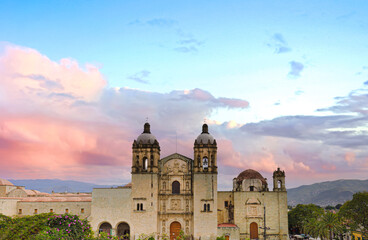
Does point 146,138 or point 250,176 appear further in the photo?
point 250,176

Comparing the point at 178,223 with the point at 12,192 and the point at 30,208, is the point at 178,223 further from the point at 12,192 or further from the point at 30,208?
the point at 12,192

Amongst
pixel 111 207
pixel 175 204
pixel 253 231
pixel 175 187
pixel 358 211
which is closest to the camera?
pixel 358 211

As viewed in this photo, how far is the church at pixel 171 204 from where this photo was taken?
48469mm

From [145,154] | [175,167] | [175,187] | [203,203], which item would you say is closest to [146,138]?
[145,154]

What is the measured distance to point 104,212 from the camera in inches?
1917

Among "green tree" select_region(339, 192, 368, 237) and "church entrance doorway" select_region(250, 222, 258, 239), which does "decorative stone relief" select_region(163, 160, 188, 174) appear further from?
"green tree" select_region(339, 192, 368, 237)

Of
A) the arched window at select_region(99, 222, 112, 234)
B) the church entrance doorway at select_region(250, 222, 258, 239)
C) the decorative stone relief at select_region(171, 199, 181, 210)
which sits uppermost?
the decorative stone relief at select_region(171, 199, 181, 210)

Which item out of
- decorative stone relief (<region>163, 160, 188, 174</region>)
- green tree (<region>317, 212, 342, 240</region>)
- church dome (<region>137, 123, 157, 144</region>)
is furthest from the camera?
church dome (<region>137, 123, 157, 144</region>)

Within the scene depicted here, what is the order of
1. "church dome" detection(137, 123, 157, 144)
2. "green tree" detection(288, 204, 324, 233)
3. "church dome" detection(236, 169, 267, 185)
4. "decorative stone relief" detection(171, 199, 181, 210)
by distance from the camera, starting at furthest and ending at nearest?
1. "green tree" detection(288, 204, 324, 233)
2. "church dome" detection(236, 169, 267, 185)
3. "church dome" detection(137, 123, 157, 144)
4. "decorative stone relief" detection(171, 199, 181, 210)

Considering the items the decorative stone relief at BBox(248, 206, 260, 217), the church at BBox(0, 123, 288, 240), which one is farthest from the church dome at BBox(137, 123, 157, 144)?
the decorative stone relief at BBox(248, 206, 260, 217)

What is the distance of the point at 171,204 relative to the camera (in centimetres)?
4994

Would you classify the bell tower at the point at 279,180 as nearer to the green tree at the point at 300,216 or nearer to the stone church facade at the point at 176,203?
the stone church facade at the point at 176,203

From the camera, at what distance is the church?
4847 cm

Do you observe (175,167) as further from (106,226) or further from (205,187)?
(106,226)
